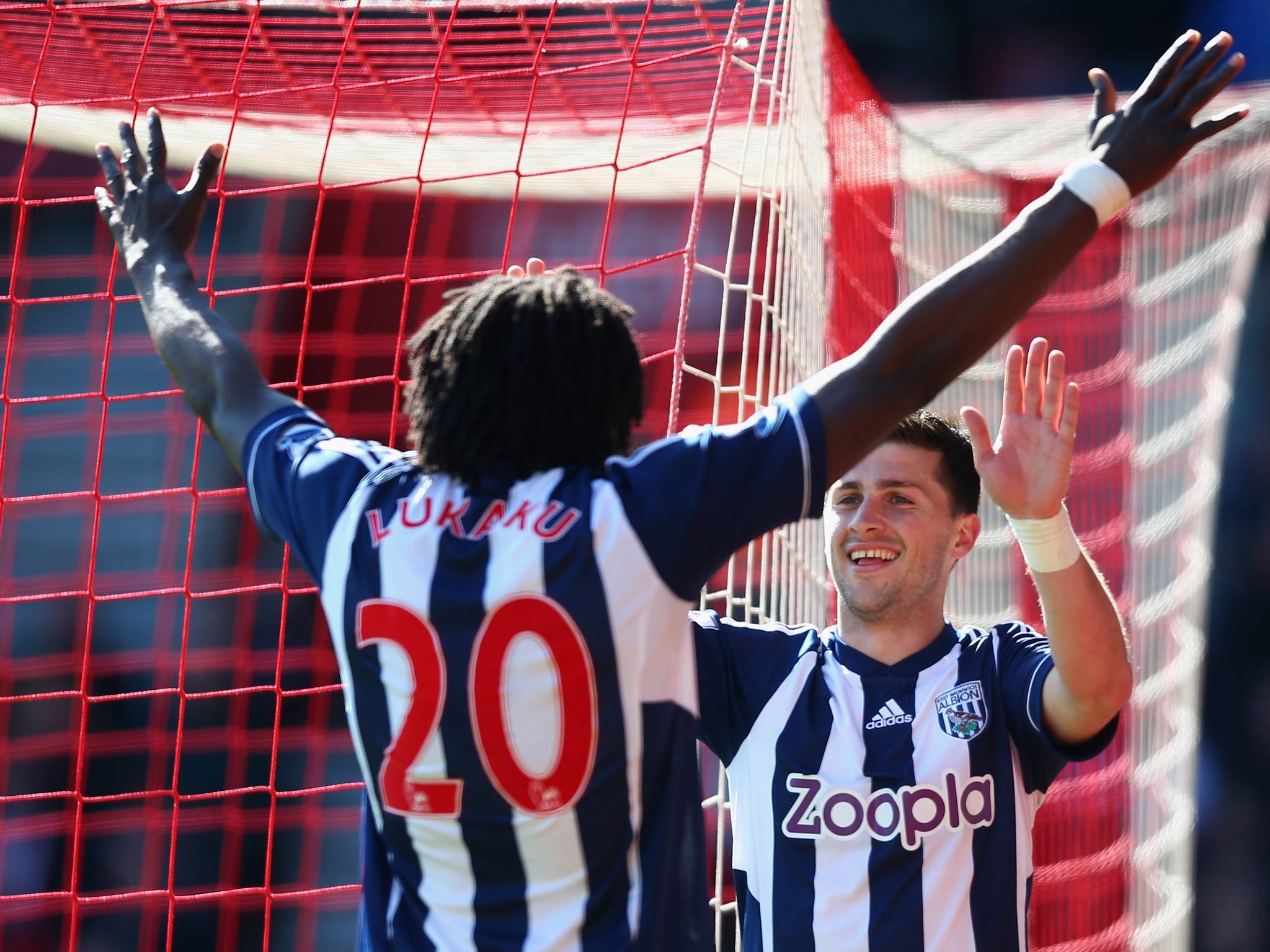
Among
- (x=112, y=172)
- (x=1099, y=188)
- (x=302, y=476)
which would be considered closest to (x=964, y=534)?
(x=1099, y=188)

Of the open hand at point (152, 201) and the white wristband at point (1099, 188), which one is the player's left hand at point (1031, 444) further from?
the open hand at point (152, 201)

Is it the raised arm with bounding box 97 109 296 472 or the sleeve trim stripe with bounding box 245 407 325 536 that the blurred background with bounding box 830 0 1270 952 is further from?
the sleeve trim stripe with bounding box 245 407 325 536

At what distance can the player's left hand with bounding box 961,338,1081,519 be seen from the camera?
1.80 metres

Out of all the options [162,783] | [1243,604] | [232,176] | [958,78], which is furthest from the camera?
[958,78]

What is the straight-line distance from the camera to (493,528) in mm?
1392

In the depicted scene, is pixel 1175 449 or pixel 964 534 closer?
pixel 964 534

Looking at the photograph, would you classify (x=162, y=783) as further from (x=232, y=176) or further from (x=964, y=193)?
(x=964, y=193)

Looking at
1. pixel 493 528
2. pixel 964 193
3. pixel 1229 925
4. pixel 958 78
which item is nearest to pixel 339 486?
pixel 493 528

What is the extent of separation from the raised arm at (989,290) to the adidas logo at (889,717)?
759mm

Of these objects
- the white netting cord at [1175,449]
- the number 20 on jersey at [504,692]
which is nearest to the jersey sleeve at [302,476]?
the number 20 on jersey at [504,692]

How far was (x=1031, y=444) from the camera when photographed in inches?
71.5

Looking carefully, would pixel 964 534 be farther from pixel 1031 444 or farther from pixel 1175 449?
pixel 1175 449

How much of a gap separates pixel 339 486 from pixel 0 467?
88.6 inches

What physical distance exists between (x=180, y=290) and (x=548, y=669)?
2.16 feet
